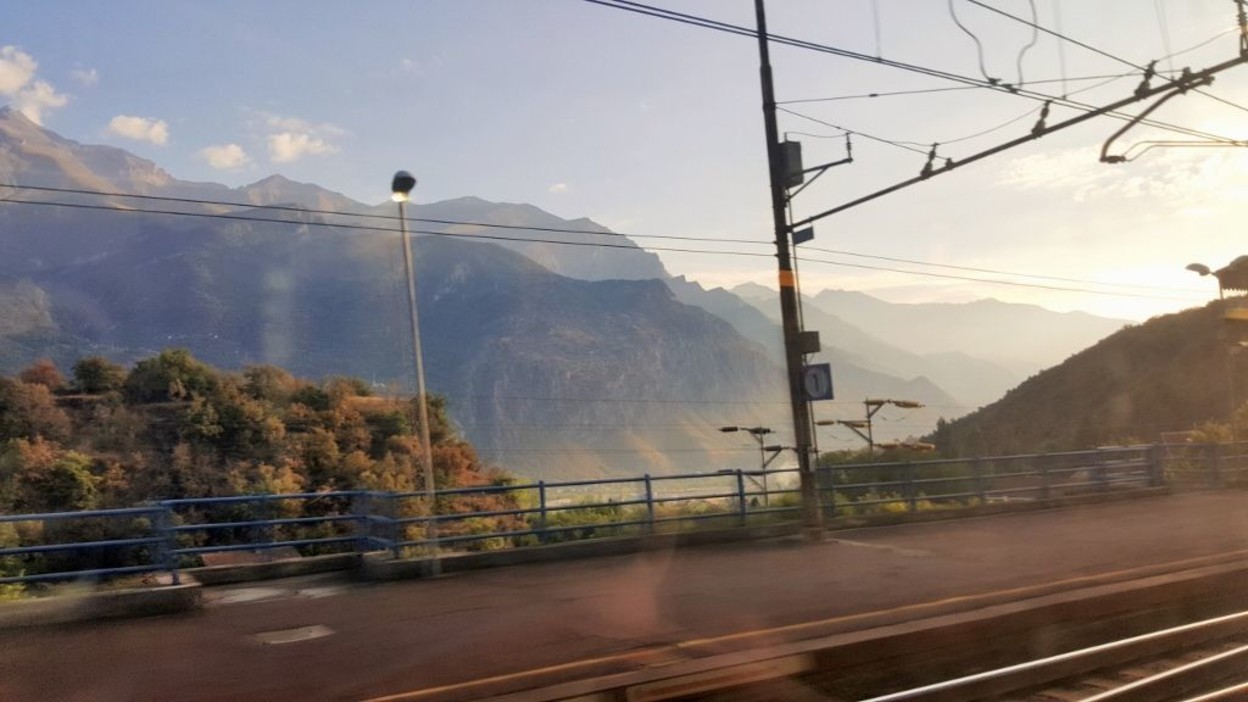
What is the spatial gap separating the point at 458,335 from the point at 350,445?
236 feet

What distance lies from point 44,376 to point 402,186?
47925 millimetres

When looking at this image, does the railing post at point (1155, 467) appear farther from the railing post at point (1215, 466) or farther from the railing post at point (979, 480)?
the railing post at point (979, 480)

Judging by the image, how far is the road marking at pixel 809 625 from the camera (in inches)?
276

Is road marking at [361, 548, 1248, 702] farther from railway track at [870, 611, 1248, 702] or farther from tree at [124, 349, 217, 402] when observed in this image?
tree at [124, 349, 217, 402]

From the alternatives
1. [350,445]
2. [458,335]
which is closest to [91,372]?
[350,445]

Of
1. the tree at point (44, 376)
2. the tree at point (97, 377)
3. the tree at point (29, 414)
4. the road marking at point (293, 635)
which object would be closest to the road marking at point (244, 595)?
the road marking at point (293, 635)

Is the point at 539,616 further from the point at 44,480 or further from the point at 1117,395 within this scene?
the point at 1117,395

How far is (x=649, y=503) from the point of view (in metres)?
15.7

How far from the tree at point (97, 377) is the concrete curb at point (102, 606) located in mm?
48199

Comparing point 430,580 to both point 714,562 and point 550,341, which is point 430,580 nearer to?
point 714,562

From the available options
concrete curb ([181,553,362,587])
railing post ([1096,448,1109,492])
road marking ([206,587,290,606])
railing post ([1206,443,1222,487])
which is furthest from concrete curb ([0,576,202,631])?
railing post ([1206,443,1222,487])

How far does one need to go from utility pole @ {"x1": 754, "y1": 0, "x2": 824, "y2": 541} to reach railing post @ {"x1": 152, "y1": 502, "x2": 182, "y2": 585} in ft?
32.0

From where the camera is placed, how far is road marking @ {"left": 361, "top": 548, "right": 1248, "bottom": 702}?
701 cm

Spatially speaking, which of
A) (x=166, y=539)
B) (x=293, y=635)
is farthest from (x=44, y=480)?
(x=293, y=635)
